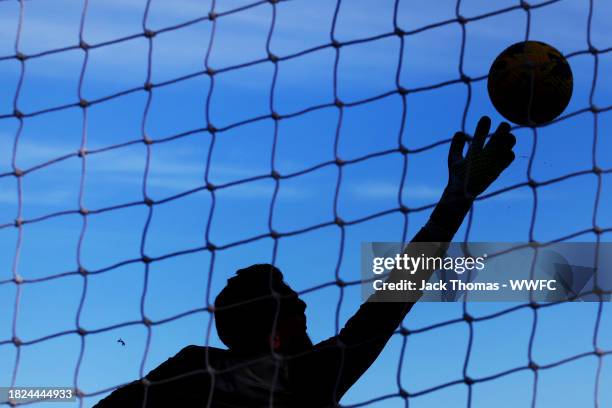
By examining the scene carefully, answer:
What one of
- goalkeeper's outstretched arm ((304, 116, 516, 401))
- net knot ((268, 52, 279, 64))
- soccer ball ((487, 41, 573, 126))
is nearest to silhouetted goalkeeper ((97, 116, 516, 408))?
goalkeeper's outstretched arm ((304, 116, 516, 401))

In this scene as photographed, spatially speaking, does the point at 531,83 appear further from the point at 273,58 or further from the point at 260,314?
the point at 260,314

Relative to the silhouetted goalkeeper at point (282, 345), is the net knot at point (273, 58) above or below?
above

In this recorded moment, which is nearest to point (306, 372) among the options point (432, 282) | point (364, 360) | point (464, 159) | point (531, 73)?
point (364, 360)

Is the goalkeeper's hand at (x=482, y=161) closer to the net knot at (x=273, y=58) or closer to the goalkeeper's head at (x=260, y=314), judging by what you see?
the goalkeeper's head at (x=260, y=314)

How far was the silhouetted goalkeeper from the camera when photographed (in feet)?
10.4

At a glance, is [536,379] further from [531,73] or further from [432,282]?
[531,73]

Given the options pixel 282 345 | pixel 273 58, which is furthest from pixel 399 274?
pixel 273 58

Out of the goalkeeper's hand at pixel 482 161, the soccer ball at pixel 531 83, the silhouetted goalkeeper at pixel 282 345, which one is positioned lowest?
the silhouetted goalkeeper at pixel 282 345

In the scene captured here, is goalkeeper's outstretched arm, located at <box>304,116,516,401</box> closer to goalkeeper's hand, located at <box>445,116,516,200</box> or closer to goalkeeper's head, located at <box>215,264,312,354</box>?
goalkeeper's hand, located at <box>445,116,516,200</box>

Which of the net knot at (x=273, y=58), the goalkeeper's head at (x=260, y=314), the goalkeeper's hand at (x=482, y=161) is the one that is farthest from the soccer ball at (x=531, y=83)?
the goalkeeper's head at (x=260, y=314)

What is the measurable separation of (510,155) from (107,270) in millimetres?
1432

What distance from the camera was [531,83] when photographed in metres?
3.54

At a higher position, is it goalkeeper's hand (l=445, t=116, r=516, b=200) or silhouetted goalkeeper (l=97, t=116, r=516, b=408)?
goalkeeper's hand (l=445, t=116, r=516, b=200)

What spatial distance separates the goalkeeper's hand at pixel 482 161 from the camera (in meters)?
3.32
